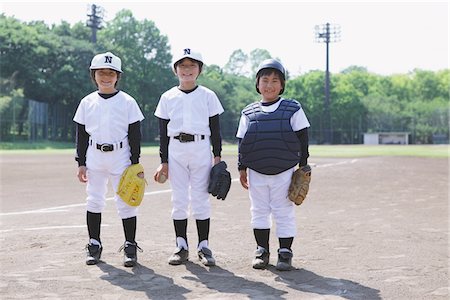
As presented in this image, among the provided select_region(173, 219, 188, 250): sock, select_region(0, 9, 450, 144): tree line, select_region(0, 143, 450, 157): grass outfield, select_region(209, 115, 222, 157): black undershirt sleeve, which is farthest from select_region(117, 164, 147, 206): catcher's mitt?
select_region(0, 9, 450, 144): tree line

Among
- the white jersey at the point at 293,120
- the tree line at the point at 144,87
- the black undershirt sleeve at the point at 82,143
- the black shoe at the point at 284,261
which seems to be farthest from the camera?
the tree line at the point at 144,87

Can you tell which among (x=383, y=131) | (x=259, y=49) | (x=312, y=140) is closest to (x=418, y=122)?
(x=383, y=131)

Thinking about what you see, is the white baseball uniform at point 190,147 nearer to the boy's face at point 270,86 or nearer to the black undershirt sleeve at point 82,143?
the boy's face at point 270,86

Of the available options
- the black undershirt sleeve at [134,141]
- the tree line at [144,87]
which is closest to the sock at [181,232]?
the black undershirt sleeve at [134,141]

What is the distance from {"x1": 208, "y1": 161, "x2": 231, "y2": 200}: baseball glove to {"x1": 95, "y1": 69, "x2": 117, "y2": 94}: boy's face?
1.15m

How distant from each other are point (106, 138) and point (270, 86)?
147cm

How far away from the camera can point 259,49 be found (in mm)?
105938

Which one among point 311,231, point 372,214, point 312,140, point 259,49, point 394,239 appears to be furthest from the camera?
point 259,49

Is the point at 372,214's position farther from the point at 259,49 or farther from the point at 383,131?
the point at 259,49

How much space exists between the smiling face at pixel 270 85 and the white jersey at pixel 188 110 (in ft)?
1.32

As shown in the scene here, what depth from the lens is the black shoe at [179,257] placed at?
4.71 m

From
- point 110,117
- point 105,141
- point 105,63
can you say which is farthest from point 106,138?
point 105,63

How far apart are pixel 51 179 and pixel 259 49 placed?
94.3 m

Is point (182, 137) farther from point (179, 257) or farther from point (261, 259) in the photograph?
point (261, 259)
